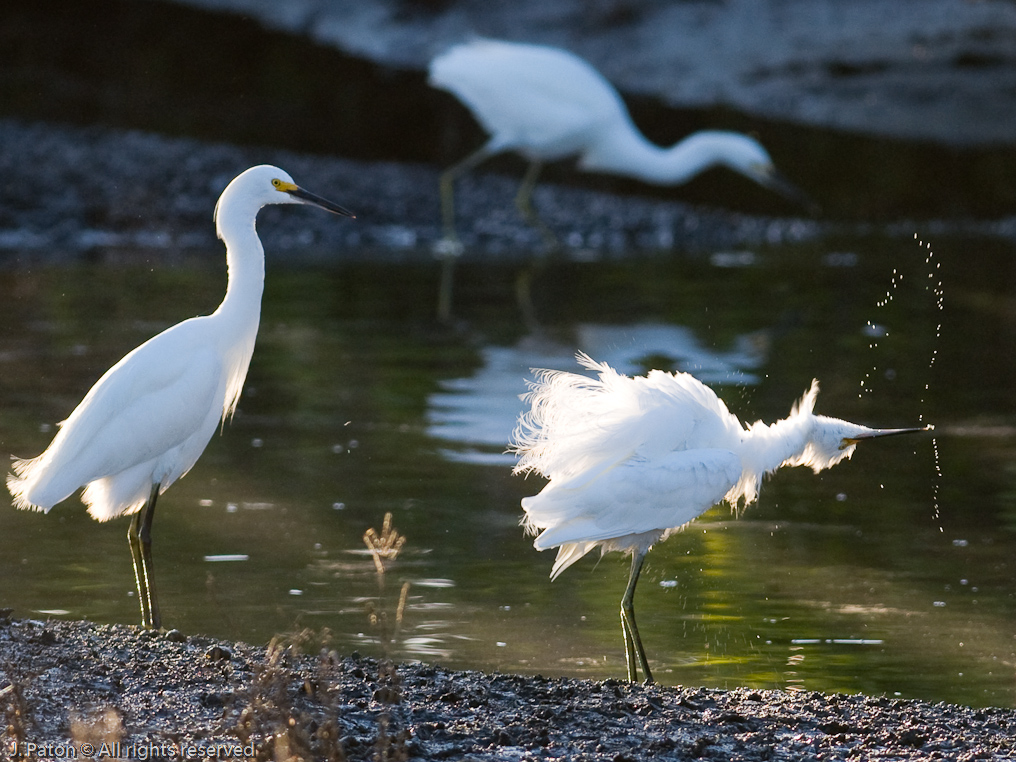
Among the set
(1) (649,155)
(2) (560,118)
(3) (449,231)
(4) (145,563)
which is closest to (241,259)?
(4) (145,563)

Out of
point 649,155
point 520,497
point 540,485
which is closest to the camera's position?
point 520,497

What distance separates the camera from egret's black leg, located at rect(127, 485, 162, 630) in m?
4.78

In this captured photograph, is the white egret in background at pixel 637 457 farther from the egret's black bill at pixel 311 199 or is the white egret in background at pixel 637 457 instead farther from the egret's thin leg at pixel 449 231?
the egret's thin leg at pixel 449 231

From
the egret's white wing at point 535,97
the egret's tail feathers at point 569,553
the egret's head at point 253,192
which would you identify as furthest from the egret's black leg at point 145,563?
the egret's white wing at point 535,97

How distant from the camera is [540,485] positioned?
22.6 ft

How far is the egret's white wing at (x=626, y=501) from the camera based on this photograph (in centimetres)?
462

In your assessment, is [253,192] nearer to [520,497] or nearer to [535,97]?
[520,497]

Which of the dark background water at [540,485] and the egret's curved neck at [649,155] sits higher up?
the egret's curved neck at [649,155]

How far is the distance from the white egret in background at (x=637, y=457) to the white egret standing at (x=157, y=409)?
45.1 inches

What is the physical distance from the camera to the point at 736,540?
19.6 feet

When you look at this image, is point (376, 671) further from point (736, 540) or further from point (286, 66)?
point (286, 66)

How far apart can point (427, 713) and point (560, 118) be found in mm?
10836

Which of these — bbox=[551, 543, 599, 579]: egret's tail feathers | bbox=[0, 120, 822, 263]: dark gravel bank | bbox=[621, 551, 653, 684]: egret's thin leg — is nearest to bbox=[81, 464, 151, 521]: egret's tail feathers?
bbox=[551, 543, 599, 579]: egret's tail feathers

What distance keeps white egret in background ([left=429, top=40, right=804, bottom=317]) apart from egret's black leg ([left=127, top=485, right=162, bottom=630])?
9.35 meters
